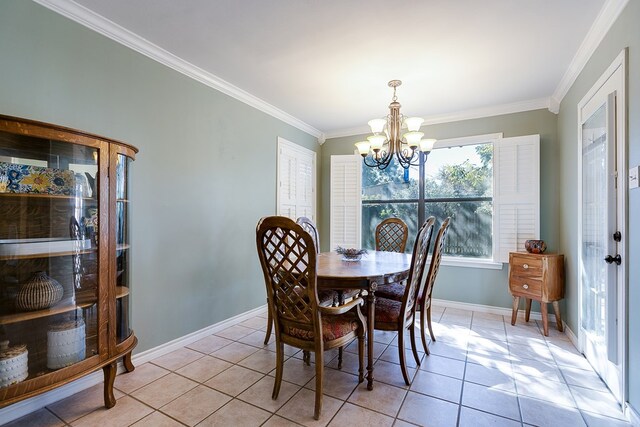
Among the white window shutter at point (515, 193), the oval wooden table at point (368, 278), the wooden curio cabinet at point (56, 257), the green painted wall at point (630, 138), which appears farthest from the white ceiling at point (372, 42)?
the oval wooden table at point (368, 278)

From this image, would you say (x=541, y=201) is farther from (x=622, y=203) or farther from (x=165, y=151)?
(x=165, y=151)

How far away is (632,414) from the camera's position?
1.68 m

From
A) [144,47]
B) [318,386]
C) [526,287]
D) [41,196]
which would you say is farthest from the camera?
[526,287]

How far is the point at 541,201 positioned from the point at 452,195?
0.97m

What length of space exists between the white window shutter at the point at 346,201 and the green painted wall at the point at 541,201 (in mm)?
1189

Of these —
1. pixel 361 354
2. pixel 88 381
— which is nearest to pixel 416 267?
pixel 361 354

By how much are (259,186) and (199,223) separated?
975 mm

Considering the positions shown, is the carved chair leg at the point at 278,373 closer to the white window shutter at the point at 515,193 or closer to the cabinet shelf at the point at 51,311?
the cabinet shelf at the point at 51,311

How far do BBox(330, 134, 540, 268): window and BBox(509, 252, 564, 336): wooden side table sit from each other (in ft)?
1.30

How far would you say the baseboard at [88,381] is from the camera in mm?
1746

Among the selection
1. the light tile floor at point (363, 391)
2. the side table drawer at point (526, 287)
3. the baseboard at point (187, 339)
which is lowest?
the light tile floor at point (363, 391)

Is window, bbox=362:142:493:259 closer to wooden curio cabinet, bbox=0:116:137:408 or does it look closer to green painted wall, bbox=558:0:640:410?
green painted wall, bbox=558:0:640:410

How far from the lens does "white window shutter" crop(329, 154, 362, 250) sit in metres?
4.57

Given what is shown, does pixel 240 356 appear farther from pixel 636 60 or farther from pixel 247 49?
pixel 636 60
